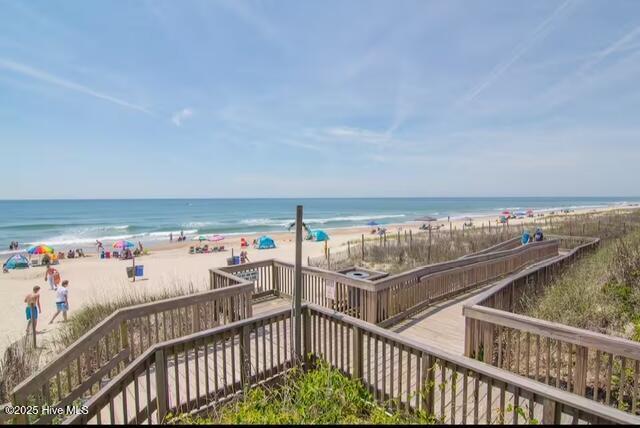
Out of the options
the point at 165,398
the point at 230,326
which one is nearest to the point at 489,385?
the point at 230,326

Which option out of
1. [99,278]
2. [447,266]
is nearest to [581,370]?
[447,266]

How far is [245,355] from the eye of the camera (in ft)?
12.7

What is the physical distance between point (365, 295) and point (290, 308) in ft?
7.17

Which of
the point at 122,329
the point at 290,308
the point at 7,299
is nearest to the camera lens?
the point at 290,308

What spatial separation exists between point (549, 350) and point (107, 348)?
573cm

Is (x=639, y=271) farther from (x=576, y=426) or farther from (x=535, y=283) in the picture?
(x=576, y=426)

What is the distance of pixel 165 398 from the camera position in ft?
11.3

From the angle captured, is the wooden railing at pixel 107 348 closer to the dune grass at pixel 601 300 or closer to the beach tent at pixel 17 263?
the dune grass at pixel 601 300

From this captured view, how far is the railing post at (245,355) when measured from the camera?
3.96 metres

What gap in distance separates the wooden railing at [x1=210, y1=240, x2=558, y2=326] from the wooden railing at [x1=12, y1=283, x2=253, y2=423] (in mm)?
1065

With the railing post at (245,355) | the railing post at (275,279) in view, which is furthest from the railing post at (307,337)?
the railing post at (275,279)

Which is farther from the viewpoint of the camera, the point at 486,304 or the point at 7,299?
the point at 7,299

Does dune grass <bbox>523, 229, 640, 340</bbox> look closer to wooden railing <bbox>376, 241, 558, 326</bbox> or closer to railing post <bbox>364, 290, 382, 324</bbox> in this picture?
wooden railing <bbox>376, 241, 558, 326</bbox>

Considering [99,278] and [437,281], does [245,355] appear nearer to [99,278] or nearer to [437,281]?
[437,281]
